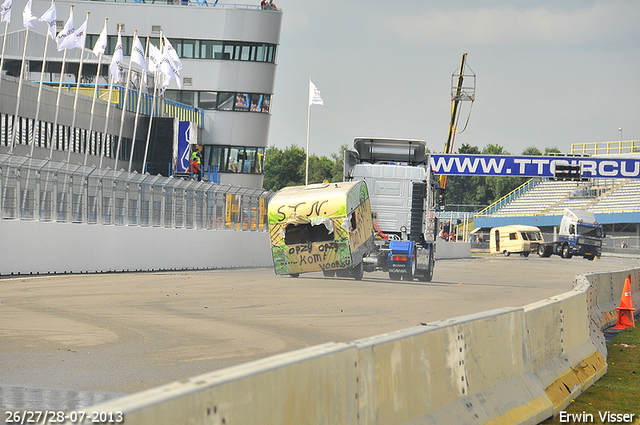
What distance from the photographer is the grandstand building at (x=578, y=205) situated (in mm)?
87725

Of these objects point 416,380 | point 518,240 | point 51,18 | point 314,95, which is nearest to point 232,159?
point 314,95

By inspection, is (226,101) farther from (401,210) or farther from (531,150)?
(531,150)

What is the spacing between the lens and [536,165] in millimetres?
52562

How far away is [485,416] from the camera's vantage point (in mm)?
6383

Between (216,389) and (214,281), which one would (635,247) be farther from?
(216,389)

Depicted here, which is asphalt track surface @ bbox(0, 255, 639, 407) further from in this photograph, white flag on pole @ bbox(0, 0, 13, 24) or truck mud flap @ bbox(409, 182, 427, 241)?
white flag on pole @ bbox(0, 0, 13, 24)

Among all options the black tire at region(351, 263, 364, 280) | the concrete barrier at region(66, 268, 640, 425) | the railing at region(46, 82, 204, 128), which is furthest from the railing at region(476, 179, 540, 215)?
the concrete barrier at region(66, 268, 640, 425)

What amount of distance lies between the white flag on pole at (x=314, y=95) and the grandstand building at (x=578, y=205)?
38.1 m

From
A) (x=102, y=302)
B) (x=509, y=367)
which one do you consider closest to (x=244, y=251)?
(x=102, y=302)

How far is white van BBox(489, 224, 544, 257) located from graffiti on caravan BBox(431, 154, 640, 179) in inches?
743

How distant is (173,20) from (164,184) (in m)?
36.0

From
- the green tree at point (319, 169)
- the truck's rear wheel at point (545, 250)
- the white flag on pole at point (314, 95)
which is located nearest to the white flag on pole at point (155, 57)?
the white flag on pole at point (314, 95)

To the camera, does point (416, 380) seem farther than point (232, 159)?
No

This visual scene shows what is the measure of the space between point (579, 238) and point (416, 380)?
6332 centimetres
